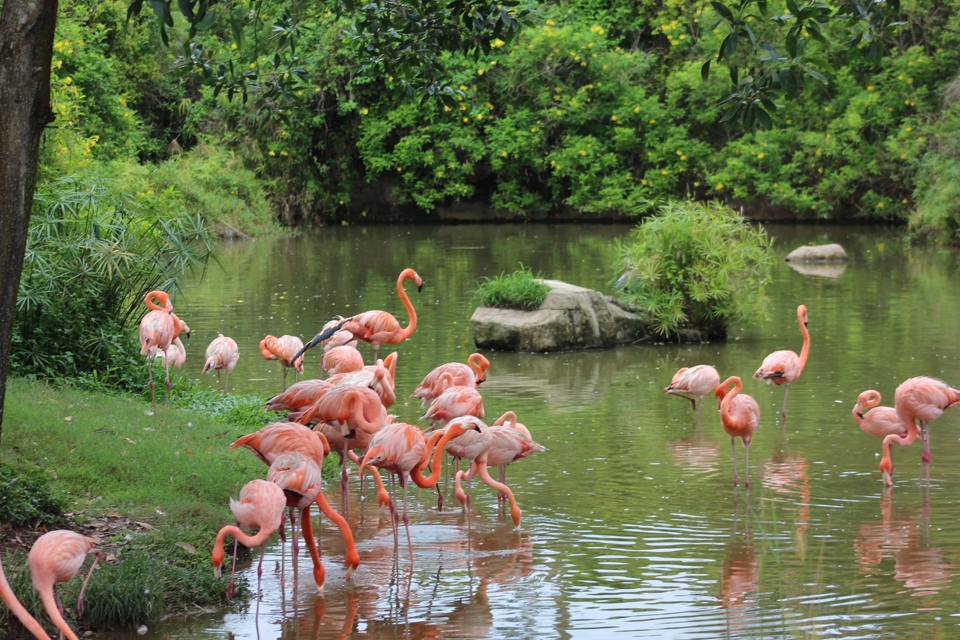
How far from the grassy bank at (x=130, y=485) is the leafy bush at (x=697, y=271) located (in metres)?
5.87

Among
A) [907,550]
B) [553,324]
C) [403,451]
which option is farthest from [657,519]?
[553,324]

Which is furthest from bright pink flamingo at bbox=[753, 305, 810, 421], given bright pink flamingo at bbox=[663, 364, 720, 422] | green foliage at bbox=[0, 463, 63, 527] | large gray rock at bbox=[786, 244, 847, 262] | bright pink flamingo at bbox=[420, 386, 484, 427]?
large gray rock at bbox=[786, 244, 847, 262]

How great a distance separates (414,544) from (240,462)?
4.67 feet

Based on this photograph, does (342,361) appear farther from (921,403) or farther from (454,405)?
(921,403)

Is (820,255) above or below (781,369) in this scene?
above

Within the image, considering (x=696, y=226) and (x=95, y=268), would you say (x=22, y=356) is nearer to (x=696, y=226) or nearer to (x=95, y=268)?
(x=95, y=268)

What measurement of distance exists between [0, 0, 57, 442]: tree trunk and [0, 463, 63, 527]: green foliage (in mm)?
907

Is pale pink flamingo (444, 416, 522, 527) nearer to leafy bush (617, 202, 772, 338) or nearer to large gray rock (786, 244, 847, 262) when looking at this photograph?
leafy bush (617, 202, 772, 338)

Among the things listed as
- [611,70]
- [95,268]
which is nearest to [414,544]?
[95,268]

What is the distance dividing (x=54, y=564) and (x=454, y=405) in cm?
328

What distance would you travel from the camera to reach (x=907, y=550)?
232 inches

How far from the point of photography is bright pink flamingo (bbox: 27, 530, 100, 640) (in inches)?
164

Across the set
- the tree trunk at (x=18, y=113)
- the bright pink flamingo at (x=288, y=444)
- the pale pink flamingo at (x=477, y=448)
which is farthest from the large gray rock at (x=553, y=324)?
the tree trunk at (x=18, y=113)

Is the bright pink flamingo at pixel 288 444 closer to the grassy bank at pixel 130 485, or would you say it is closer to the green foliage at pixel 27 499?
the grassy bank at pixel 130 485
